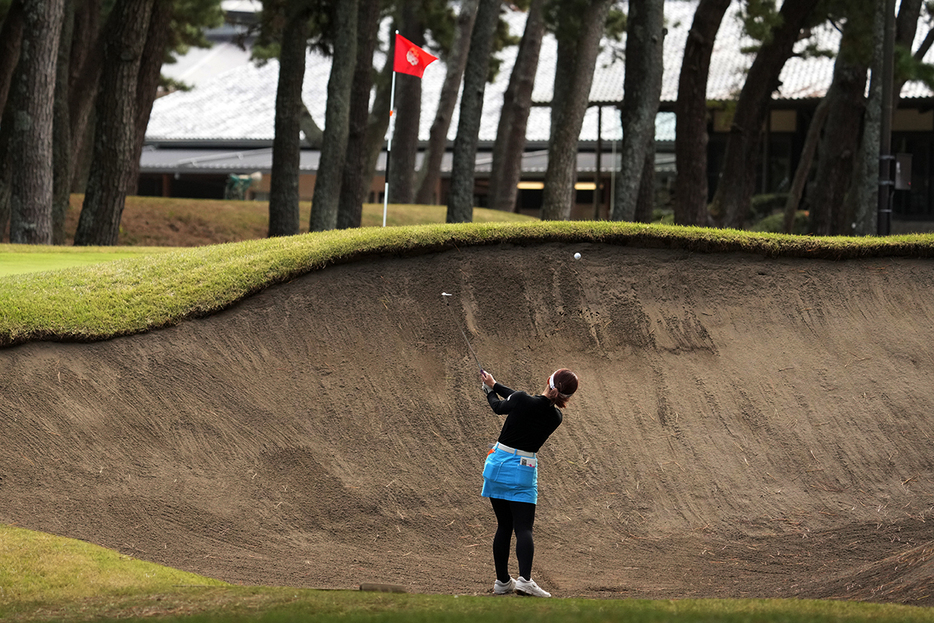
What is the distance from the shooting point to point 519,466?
7.47 m

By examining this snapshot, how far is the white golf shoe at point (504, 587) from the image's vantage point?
730cm

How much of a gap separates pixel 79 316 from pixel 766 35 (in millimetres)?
14738

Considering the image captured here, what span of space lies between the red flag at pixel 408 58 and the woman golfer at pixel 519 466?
10.7 meters

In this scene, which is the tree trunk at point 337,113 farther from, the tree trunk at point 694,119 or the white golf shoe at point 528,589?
the white golf shoe at point 528,589

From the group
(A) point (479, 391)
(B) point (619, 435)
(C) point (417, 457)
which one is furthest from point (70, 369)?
(B) point (619, 435)

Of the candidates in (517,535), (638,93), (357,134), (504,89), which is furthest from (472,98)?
(504,89)

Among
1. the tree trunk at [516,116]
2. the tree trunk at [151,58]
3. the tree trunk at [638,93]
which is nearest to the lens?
→ the tree trunk at [638,93]

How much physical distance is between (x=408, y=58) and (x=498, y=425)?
9159mm

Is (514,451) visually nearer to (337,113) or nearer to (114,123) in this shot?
(337,113)

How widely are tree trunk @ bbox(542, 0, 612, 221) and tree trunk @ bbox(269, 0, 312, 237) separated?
18.7ft

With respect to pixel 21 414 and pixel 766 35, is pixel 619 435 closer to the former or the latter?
pixel 21 414

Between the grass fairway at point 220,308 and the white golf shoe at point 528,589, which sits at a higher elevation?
the grass fairway at point 220,308

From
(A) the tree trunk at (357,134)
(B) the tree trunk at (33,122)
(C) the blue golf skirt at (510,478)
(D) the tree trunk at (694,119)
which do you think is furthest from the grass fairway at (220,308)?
(A) the tree trunk at (357,134)

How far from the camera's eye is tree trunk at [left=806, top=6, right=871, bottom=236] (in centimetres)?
2200
